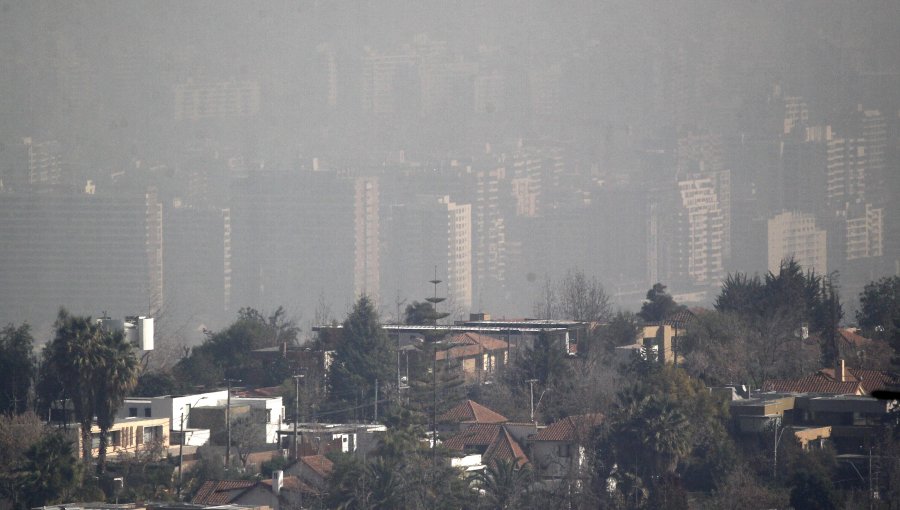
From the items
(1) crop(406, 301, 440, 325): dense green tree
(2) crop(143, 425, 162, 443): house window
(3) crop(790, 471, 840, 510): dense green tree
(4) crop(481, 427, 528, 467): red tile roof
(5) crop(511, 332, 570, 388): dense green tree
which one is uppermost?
(1) crop(406, 301, 440, 325): dense green tree

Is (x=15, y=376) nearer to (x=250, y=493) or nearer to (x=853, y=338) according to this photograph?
(x=250, y=493)

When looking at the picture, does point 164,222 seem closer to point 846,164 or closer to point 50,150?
point 50,150

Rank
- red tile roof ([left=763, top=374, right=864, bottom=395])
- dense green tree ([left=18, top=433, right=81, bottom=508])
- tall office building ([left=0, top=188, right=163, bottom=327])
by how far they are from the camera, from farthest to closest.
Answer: tall office building ([left=0, top=188, right=163, bottom=327])
red tile roof ([left=763, top=374, right=864, bottom=395])
dense green tree ([left=18, top=433, right=81, bottom=508])

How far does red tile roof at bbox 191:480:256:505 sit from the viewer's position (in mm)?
26453

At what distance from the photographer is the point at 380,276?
162 m

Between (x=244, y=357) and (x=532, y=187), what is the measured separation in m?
146

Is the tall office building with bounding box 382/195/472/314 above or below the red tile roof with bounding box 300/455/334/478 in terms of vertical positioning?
above

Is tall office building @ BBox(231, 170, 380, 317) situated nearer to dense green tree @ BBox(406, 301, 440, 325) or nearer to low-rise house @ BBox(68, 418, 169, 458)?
dense green tree @ BBox(406, 301, 440, 325)

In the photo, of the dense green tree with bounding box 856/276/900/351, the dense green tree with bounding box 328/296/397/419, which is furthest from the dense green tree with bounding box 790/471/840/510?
the dense green tree with bounding box 856/276/900/351

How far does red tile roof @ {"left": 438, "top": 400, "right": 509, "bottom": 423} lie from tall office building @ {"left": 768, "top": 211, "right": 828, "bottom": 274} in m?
117

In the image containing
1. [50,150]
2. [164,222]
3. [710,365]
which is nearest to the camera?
[710,365]

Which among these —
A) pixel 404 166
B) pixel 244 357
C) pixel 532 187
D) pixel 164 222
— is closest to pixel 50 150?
pixel 164 222

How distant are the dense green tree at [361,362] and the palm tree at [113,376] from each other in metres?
7.50

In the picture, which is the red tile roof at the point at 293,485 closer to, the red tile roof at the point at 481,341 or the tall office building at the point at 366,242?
the red tile roof at the point at 481,341
